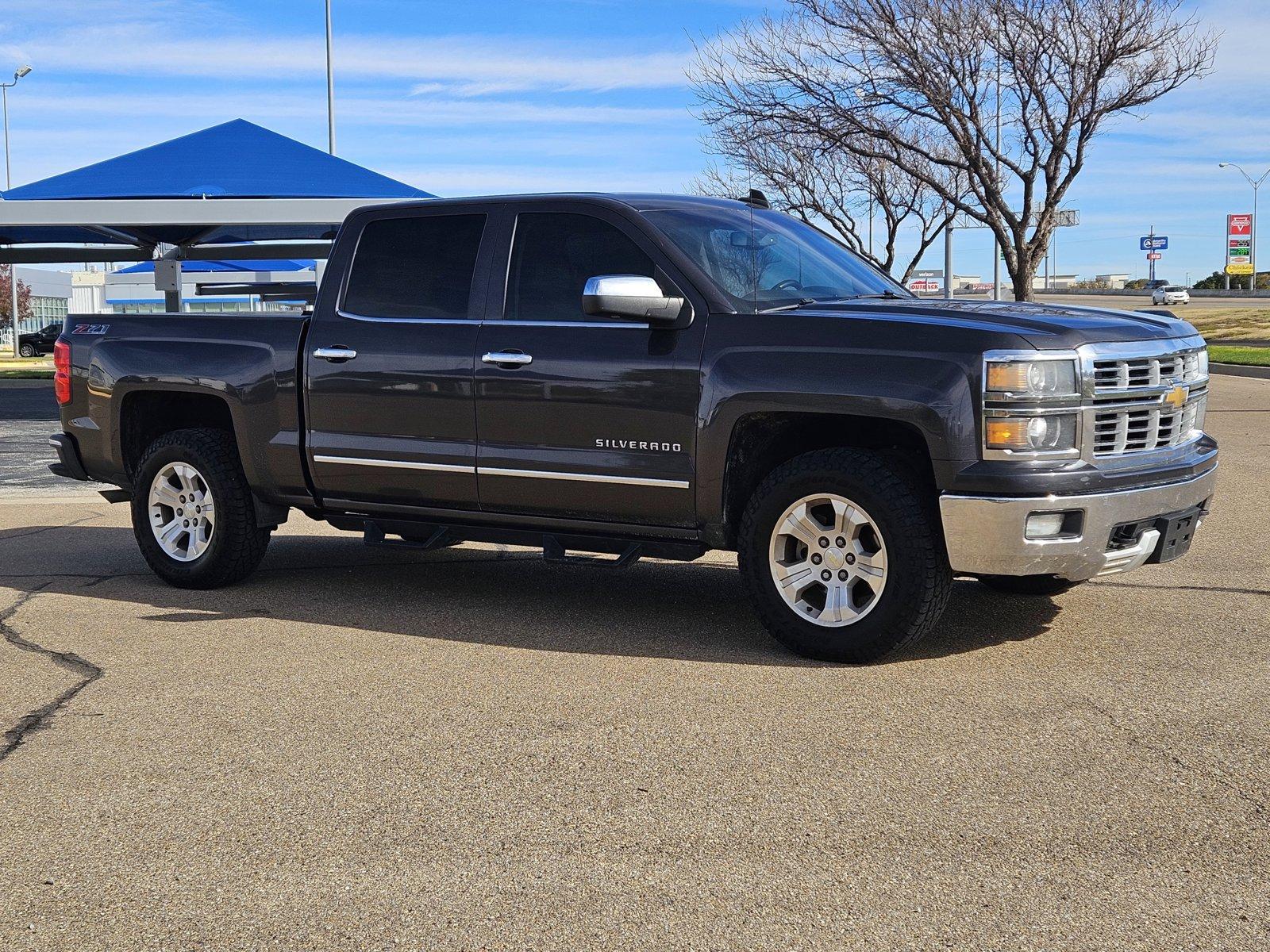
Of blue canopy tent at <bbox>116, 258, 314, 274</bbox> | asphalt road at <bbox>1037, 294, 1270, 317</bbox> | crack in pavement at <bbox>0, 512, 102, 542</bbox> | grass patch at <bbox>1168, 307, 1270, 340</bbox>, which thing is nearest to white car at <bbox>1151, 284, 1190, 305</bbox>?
asphalt road at <bbox>1037, 294, 1270, 317</bbox>

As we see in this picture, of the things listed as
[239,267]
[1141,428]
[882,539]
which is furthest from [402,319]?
[239,267]

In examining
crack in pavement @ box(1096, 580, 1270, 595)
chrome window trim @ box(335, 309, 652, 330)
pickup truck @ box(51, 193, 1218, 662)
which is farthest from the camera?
crack in pavement @ box(1096, 580, 1270, 595)

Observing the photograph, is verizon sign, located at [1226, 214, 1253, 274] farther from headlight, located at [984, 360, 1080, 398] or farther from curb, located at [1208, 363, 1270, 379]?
headlight, located at [984, 360, 1080, 398]

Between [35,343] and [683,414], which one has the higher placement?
[35,343]

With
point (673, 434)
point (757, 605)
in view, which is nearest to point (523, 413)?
point (673, 434)

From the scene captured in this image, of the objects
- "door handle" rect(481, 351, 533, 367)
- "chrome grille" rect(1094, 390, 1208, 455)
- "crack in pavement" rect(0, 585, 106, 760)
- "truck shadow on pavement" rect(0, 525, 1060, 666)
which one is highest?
"door handle" rect(481, 351, 533, 367)

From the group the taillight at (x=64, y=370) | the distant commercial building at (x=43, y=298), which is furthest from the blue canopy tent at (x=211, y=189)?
the distant commercial building at (x=43, y=298)

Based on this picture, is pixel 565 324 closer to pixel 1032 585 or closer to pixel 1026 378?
pixel 1026 378

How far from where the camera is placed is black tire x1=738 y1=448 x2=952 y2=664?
5672 mm

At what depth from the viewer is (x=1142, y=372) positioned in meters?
5.82

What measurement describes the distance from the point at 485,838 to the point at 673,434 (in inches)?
101

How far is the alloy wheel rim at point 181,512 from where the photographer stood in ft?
25.4

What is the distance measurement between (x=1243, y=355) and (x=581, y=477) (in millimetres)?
30391

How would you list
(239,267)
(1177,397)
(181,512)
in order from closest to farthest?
(1177,397), (181,512), (239,267)
